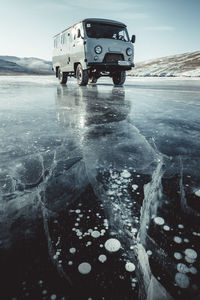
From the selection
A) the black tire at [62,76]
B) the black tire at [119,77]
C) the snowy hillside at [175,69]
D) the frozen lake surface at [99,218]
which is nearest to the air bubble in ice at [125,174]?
the frozen lake surface at [99,218]

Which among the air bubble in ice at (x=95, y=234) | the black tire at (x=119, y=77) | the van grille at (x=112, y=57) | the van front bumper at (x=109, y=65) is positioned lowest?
the air bubble in ice at (x=95, y=234)

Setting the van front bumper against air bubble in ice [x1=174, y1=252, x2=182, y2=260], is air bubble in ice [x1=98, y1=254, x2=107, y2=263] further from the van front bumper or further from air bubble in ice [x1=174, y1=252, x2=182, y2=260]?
the van front bumper

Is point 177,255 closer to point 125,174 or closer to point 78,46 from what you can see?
point 125,174

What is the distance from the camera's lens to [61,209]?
108cm

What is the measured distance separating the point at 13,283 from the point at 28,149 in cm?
131

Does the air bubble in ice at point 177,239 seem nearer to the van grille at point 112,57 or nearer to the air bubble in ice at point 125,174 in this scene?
the air bubble in ice at point 125,174

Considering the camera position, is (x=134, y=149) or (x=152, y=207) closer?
(x=152, y=207)

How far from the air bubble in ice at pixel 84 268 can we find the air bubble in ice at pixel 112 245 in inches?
4.2

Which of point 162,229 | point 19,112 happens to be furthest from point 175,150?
point 19,112

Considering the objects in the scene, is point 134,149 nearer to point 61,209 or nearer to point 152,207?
point 152,207

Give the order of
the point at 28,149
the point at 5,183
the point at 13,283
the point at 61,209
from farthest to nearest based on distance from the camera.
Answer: the point at 28,149
the point at 5,183
the point at 61,209
the point at 13,283

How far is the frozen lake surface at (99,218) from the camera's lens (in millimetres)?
713

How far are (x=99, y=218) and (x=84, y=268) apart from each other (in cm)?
28

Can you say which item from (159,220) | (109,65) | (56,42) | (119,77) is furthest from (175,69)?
(159,220)
